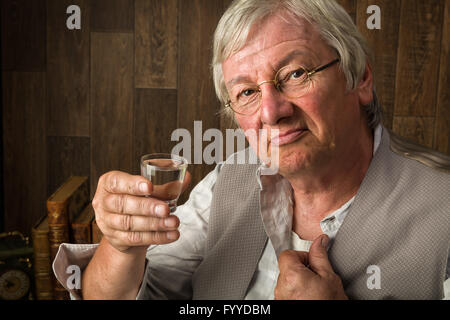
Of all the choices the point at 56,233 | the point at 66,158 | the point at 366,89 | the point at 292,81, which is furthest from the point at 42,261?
the point at 366,89

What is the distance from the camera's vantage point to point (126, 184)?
0.74 meters

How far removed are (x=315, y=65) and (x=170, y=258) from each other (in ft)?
1.97

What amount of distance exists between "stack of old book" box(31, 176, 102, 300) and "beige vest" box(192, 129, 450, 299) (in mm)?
518

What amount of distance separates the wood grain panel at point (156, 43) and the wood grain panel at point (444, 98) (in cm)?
99

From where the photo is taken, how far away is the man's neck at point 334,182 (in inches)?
39.4

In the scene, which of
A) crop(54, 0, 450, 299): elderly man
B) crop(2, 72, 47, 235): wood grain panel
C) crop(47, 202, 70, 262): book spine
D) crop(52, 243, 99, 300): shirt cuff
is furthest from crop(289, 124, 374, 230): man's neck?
crop(2, 72, 47, 235): wood grain panel

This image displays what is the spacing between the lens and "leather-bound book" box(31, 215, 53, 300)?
4.55 feet

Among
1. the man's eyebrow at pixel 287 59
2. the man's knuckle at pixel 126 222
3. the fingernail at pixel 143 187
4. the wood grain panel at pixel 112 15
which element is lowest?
the man's knuckle at pixel 126 222

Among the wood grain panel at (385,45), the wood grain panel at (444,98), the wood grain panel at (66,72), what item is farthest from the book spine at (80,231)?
the wood grain panel at (444,98)

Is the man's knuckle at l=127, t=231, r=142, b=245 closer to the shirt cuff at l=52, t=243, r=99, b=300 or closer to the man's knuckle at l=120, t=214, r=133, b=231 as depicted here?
the man's knuckle at l=120, t=214, r=133, b=231

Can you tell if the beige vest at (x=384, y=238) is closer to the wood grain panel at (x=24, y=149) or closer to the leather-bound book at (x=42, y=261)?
the leather-bound book at (x=42, y=261)

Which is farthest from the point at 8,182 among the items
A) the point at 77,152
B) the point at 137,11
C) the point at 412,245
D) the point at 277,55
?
the point at 412,245

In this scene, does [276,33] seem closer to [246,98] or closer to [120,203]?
[246,98]

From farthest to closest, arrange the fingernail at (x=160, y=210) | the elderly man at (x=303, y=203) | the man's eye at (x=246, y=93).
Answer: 1. the man's eye at (x=246, y=93)
2. the elderly man at (x=303, y=203)
3. the fingernail at (x=160, y=210)
